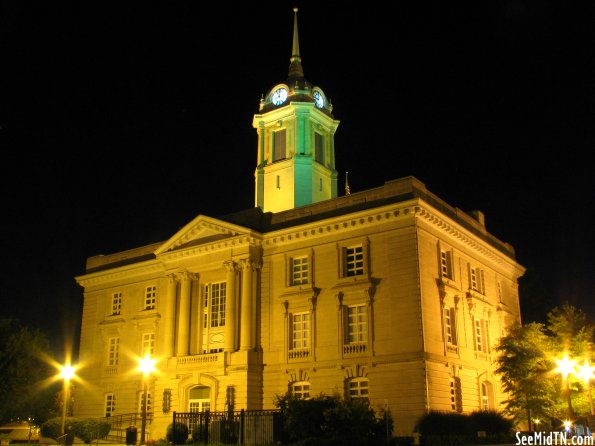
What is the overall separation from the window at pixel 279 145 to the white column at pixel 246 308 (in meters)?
13.7

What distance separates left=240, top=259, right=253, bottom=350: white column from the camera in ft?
139

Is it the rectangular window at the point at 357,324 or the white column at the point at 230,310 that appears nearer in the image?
the rectangular window at the point at 357,324

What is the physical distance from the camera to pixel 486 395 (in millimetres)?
43062

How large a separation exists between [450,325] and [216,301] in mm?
15339

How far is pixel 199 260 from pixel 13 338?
14.7 meters

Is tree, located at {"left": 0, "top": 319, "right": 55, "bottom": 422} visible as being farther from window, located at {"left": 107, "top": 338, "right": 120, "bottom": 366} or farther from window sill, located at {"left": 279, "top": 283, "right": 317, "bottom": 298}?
window sill, located at {"left": 279, "top": 283, "right": 317, "bottom": 298}

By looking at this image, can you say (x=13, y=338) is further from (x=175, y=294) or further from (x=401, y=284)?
(x=401, y=284)

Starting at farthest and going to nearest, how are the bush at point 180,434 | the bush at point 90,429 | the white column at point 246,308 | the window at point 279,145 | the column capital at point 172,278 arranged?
the window at point 279,145 < the column capital at point 172,278 < the bush at point 90,429 < the white column at point 246,308 < the bush at point 180,434

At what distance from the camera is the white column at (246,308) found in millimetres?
42281

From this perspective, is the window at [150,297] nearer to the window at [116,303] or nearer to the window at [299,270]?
the window at [116,303]

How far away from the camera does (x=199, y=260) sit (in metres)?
46.5

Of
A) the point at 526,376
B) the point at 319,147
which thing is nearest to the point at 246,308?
the point at 526,376

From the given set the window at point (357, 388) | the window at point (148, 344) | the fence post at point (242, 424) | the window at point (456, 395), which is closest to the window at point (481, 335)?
the window at point (456, 395)

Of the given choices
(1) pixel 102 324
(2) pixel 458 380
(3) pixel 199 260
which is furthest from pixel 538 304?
(1) pixel 102 324
